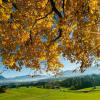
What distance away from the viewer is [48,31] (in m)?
22.8

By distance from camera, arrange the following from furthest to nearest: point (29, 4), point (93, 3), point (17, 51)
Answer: point (17, 51) → point (29, 4) → point (93, 3)

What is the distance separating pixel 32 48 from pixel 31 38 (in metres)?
0.71

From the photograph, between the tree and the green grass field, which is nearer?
the tree

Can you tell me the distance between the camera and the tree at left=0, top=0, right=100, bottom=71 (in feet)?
63.7

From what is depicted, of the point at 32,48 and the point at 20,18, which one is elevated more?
the point at 20,18

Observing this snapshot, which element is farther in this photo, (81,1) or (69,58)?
(69,58)

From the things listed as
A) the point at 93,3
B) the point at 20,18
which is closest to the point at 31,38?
the point at 20,18

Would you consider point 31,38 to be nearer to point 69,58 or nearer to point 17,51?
point 17,51

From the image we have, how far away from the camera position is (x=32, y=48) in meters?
22.1

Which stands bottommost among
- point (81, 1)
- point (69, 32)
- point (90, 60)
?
point (90, 60)

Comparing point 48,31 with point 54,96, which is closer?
point 48,31

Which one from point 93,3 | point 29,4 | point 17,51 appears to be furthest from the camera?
point 17,51

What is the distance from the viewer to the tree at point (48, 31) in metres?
19.4

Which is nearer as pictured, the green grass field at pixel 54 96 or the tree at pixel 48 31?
the tree at pixel 48 31
